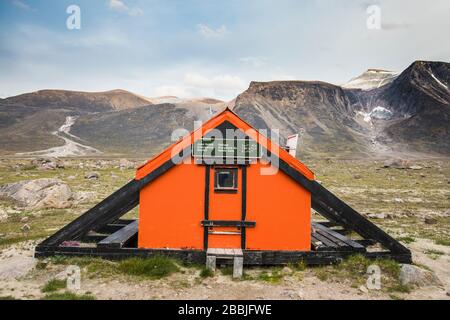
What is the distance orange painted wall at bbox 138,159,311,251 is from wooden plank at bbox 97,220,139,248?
0.63 meters

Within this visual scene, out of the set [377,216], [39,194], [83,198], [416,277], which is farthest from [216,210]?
[39,194]

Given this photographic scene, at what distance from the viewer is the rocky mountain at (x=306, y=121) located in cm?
10900

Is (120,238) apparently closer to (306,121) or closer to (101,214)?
(101,214)

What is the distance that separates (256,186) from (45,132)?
14941 centimetres

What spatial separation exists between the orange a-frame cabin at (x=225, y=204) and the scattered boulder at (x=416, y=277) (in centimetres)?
92

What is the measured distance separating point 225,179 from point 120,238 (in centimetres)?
352

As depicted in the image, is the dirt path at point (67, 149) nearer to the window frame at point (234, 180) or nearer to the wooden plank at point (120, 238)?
the wooden plank at point (120, 238)

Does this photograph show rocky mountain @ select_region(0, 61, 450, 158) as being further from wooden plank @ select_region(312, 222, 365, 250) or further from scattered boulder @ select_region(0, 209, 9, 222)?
scattered boulder @ select_region(0, 209, 9, 222)

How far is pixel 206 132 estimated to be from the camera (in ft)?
29.7

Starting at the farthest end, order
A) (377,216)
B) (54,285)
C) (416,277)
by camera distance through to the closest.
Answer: (377,216) → (416,277) → (54,285)

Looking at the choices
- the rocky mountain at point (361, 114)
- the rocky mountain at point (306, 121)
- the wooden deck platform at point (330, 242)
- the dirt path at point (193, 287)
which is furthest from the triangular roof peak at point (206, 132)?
the rocky mountain at point (361, 114)

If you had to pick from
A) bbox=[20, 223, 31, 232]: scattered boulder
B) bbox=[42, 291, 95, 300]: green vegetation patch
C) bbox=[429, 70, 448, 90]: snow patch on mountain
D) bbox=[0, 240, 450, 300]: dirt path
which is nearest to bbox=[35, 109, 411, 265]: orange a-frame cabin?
bbox=[0, 240, 450, 300]: dirt path
